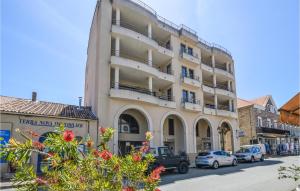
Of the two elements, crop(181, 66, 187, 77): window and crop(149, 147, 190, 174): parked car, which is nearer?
crop(149, 147, 190, 174): parked car

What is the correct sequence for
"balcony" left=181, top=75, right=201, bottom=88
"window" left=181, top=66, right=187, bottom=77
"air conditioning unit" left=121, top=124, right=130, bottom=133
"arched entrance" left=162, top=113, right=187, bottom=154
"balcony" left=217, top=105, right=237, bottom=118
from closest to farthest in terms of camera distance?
1. "air conditioning unit" left=121, top=124, right=130, bottom=133
2. "arched entrance" left=162, top=113, right=187, bottom=154
3. "balcony" left=181, top=75, right=201, bottom=88
4. "window" left=181, top=66, right=187, bottom=77
5. "balcony" left=217, top=105, right=237, bottom=118

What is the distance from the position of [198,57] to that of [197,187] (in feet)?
67.1

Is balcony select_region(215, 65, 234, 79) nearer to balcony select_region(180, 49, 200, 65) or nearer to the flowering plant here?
balcony select_region(180, 49, 200, 65)

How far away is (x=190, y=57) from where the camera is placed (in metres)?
27.2

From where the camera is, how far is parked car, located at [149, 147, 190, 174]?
15784 mm

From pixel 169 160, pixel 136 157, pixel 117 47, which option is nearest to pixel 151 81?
pixel 117 47

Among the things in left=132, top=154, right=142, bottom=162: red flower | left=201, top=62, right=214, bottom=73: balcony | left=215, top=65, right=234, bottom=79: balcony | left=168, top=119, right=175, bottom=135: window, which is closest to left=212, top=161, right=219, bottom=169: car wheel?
left=168, top=119, right=175, bottom=135: window

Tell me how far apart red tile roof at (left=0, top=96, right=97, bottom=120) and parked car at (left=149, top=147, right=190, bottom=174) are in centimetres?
622

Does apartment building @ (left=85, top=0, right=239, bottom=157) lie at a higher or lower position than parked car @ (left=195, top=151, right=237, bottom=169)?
higher

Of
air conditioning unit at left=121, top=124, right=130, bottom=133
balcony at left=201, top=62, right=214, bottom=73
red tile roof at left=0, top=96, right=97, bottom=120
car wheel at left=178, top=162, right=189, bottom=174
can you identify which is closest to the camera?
red tile roof at left=0, top=96, right=97, bottom=120

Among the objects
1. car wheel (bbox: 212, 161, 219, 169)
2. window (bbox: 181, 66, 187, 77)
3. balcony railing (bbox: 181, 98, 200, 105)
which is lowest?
car wheel (bbox: 212, 161, 219, 169)

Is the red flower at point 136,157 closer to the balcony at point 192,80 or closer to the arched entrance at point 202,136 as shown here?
the balcony at point 192,80

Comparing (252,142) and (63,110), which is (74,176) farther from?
(252,142)

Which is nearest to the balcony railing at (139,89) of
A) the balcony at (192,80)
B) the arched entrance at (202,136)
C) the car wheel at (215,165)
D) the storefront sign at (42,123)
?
the balcony at (192,80)
